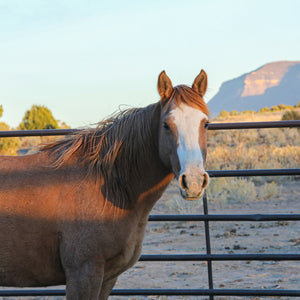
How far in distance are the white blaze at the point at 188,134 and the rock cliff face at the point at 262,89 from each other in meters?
107

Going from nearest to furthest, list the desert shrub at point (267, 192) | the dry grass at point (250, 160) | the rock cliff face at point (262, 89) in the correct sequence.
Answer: the desert shrub at point (267, 192) < the dry grass at point (250, 160) < the rock cliff face at point (262, 89)

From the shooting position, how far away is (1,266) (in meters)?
3.02

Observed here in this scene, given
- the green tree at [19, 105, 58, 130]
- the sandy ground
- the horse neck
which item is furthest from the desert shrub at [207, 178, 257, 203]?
the green tree at [19, 105, 58, 130]

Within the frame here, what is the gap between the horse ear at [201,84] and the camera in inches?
122

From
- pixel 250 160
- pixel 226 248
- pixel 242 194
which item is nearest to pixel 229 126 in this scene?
pixel 226 248

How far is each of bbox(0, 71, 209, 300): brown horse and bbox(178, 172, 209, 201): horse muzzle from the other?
0.01 meters

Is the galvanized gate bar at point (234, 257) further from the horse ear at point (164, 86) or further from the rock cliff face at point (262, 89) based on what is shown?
the rock cliff face at point (262, 89)

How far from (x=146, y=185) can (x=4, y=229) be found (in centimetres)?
97

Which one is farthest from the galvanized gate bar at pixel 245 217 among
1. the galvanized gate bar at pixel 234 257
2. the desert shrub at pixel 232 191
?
the desert shrub at pixel 232 191

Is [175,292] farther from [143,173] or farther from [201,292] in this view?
[143,173]

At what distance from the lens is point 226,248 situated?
23.3 feet

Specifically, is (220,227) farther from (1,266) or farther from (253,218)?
(1,266)

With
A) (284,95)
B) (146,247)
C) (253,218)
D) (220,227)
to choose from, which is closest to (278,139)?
(220,227)

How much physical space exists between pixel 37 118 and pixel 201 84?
25.6 meters
